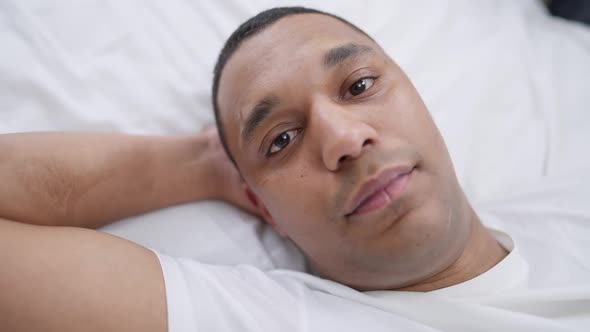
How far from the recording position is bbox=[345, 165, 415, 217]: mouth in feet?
2.60

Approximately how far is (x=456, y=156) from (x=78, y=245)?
3.40 feet

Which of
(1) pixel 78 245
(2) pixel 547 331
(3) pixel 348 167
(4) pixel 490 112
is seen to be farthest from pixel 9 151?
(4) pixel 490 112

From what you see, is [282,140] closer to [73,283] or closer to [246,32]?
[246,32]

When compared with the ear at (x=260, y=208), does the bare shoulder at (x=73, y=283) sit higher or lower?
higher

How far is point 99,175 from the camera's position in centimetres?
98

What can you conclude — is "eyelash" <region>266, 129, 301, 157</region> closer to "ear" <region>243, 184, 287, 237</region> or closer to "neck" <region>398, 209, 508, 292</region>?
"ear" <region>243, 184, 287, 237</region>

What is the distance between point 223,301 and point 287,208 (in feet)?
0.73

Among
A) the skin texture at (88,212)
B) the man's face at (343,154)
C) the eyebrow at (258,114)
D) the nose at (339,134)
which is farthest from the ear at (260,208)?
the nose at (339,134)

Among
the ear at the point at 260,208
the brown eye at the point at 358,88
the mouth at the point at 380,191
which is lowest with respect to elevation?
the ear at the point at 260,208

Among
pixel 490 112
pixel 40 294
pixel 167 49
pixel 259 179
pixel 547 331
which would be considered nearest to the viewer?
pixel 40 294

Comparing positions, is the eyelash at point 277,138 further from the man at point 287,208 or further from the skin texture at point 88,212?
the skin texture at point 88,212

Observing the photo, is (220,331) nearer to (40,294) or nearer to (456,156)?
(40,294)

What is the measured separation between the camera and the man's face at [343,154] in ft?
2.63

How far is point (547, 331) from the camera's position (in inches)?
32.7
